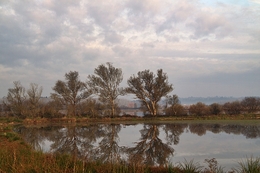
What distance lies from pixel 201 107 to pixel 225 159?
24893 millimetres

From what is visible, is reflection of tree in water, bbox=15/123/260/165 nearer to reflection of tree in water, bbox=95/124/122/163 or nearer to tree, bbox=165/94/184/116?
reflection of tree in water, bbox=95/124/122/163

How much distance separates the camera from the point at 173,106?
1357 inches

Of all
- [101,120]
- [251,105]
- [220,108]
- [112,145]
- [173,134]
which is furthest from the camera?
[101,120]

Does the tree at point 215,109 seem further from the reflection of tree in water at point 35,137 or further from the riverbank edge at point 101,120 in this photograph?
the reflection of tree in water at point 35,137

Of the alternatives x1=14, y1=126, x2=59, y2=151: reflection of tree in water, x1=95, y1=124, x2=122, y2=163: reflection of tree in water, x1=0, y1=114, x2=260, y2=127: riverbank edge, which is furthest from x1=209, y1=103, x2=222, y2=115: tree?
x1=14, y1=126, x2=59, y2=151: reflection of tree in water

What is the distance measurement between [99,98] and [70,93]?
5.20 metres

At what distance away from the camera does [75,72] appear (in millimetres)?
38156

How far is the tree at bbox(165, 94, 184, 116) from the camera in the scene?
3394 cm

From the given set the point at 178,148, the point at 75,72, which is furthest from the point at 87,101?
the point at 178,148

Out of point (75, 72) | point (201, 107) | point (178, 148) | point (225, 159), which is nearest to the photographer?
point (225, 159)

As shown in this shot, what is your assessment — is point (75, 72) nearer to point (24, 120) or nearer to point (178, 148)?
point (24, 120)

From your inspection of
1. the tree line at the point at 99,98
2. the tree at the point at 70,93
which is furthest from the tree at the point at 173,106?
the tree at the point at 70,93

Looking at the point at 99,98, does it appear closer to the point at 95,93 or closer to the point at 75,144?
the point at 95,93

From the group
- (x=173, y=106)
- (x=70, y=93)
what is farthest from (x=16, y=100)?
(x=173, y=106)
